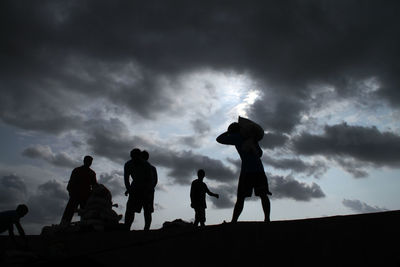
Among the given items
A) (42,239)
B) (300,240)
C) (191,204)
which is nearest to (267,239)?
(300,240)

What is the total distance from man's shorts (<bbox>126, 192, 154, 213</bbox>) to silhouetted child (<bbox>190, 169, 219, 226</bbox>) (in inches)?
73.1

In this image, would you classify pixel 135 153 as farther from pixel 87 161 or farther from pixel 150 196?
pixel 87 161

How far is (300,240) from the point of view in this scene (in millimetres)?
4121

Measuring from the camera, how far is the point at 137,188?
→ 7648 millimetres

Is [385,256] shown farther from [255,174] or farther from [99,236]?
[99,236]

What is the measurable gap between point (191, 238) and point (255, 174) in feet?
5.08

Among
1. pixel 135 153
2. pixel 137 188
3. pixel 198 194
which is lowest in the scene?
pixel 137 188

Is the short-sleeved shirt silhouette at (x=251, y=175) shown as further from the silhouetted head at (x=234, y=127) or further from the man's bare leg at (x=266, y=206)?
the silhouetted head at (x=234, y=127)

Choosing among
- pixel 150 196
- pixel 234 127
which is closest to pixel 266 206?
pixel 234 127

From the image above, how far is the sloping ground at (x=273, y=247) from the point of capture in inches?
142

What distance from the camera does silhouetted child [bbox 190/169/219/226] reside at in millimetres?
9367

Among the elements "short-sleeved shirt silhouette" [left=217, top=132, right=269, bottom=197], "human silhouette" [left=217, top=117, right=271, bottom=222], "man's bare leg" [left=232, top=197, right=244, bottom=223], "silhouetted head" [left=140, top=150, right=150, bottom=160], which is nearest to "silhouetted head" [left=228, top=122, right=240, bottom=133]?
"human silhouette" [left=217, top=117, right=271, bottom=222]

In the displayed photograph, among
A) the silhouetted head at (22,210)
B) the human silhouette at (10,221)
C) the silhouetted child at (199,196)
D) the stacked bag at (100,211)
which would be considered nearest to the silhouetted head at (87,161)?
the stacked bag at (100,211)

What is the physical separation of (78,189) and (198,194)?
297 centimetres
